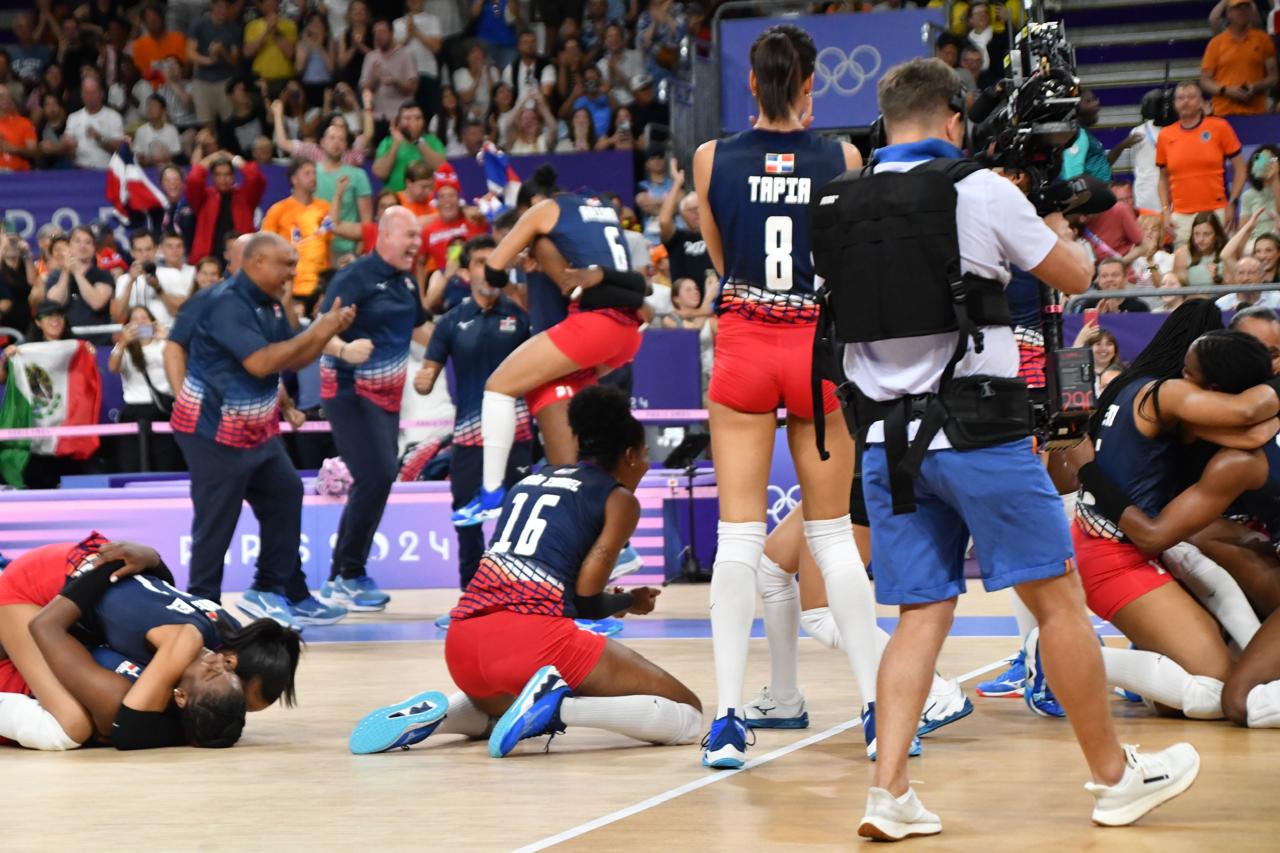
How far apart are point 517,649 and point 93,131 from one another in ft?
46.3

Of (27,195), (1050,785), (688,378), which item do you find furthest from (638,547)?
(27,195)

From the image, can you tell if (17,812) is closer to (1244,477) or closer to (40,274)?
(1244,477)

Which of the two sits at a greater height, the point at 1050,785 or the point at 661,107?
the point at 661,107

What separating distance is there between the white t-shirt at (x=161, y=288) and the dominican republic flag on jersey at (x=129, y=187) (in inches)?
69.1

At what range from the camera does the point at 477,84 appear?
56.9 ft

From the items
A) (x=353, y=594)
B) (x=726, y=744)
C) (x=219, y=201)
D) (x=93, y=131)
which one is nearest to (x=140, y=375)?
(x=219, y=201)

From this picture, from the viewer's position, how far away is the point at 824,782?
4820 millimetres

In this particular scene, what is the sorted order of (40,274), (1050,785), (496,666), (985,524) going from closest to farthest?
(985,524) < (1050,785) < (496,666) < (40,274)

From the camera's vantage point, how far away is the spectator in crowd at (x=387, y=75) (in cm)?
1736

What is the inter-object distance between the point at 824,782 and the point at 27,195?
14593 millimetres

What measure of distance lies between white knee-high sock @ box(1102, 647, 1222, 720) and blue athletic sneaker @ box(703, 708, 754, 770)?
136 centimetres

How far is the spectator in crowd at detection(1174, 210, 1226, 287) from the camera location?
12.1 metres

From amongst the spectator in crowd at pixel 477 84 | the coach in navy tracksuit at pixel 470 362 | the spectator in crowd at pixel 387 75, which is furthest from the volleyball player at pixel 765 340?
the spectator in crowd at pixel 387 75

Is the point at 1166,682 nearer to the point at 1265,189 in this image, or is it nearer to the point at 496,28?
the point at 1265,189
